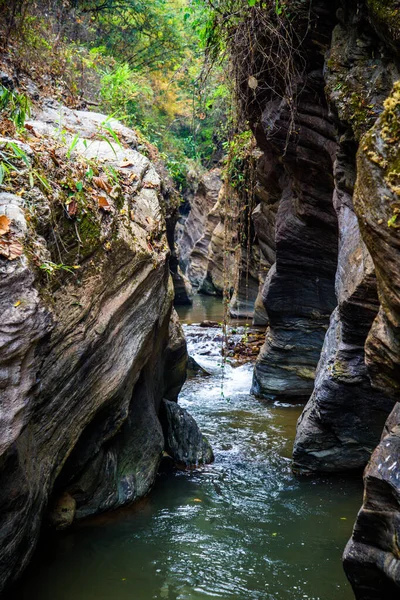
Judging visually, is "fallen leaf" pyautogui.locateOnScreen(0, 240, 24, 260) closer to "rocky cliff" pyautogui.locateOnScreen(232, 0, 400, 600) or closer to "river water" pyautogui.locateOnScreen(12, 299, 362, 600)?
"rocky cliff" pyautogui.locateOnScreen(232, 0, 400, 600)

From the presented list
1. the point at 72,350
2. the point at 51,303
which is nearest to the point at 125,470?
the point at 72,350

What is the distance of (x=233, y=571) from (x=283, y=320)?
615 centimetres

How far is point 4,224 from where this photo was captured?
3.98m

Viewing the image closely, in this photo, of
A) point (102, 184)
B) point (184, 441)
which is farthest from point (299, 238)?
point (102, 184)

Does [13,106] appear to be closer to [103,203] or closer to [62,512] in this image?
[103,203]

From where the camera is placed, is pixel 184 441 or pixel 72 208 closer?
pixel 72 208

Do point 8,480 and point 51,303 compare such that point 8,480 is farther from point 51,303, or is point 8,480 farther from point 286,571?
point 286,571

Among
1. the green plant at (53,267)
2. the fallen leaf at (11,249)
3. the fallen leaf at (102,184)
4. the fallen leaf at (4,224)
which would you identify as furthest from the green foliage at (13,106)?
the fallen leaf at (11,249)

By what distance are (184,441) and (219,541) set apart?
2132mm

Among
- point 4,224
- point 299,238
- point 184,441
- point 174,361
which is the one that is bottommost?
point 184,441

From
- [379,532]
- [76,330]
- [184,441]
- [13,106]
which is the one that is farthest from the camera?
[184,441]

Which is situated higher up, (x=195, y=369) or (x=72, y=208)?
(x=72, y=208)

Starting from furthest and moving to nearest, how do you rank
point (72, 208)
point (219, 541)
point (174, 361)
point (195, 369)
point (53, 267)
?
point (195, 369) → point (174, 361) → point (219, 541) → point (72, 208) → point (53, 267)

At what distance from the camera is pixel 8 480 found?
409 centimetres
